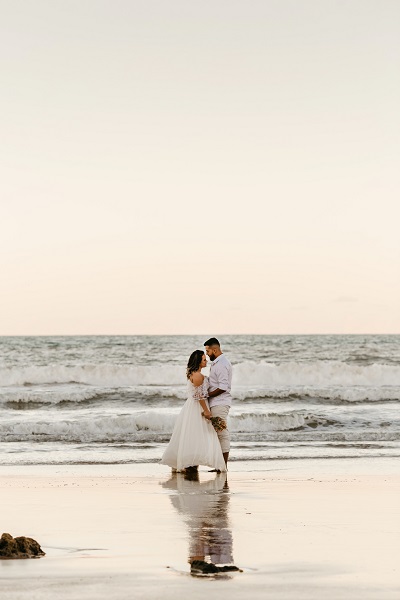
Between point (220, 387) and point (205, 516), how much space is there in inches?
153

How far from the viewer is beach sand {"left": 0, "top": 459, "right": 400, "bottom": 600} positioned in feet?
20.2

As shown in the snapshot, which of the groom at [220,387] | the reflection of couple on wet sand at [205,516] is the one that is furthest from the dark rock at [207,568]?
the groom at [220,387]

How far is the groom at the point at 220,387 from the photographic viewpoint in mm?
12953

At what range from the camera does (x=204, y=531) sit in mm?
8344

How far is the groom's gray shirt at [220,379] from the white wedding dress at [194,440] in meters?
0.13

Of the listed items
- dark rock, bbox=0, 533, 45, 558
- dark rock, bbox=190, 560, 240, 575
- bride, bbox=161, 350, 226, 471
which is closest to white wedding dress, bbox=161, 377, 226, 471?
bride, bbox=161, 350, 226, 471

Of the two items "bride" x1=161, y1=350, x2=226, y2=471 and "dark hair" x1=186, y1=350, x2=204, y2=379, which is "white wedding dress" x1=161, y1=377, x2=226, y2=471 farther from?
"dark hair" x1=186, y1=350, x2=204, y2=379

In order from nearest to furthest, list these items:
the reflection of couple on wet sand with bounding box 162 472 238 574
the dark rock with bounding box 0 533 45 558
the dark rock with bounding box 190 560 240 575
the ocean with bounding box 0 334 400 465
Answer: the dark rock with bounding box 190 560 240 575 → the dark rock with bounding box 0 533 45 558 → the reflection of couple on wet sand with bounding box 162 472 238 574 → the ocean with bounding box 0 334 400 465

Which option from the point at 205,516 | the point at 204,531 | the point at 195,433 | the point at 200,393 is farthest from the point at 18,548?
the point at 200,393

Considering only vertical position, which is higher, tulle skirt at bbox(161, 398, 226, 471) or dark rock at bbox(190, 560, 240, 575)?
tulle skirt at bbox(161, 398, 226, 471)

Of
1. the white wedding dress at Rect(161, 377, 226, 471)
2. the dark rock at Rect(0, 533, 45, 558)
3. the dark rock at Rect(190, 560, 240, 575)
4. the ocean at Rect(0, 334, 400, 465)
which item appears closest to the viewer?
the dark rock at Rect(190, 560, 240, 575)

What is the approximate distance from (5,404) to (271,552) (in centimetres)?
1872

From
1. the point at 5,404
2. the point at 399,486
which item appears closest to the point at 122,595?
the point at 399,486

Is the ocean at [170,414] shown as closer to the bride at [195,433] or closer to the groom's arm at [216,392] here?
the bride at [195,433]
